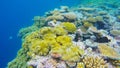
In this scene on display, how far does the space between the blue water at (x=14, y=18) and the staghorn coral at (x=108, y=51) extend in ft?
103

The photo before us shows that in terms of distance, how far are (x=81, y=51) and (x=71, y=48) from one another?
300 mm

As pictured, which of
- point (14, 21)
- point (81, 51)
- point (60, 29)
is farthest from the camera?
point (14, 21)

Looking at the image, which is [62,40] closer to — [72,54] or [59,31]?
[59,31]

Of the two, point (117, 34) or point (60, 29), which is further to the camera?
point (117, 34)

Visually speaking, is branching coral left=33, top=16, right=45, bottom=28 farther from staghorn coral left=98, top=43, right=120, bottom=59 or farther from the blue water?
the blue water

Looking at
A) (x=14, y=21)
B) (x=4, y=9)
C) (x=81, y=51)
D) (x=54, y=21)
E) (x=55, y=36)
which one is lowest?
(x=81, y=51)

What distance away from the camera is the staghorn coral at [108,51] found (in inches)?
254

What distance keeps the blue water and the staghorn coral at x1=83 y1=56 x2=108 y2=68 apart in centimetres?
3220

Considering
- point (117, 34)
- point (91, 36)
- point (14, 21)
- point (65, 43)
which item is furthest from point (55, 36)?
point (14, 21)

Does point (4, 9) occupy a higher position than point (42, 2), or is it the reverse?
point (42, 2)

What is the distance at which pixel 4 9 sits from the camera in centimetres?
6003

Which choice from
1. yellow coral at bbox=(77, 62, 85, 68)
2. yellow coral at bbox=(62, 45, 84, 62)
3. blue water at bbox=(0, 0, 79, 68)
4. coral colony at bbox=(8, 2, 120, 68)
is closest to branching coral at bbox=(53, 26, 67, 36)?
coral colony at bbox=(8, 2, 120, 68)

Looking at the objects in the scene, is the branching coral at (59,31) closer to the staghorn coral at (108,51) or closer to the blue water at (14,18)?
the staghorn coral at (108,51)

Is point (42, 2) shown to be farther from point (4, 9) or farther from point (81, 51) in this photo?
point (81, 51)
